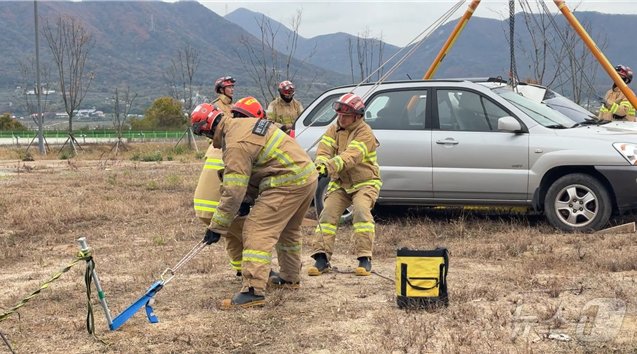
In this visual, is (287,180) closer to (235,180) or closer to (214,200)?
(235,180)

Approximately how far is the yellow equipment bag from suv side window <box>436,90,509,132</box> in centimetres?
346

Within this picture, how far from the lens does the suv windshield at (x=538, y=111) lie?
8.59 m

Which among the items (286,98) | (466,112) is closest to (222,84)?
(286,98)

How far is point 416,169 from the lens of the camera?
28.9 feet

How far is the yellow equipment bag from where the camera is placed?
5.50m

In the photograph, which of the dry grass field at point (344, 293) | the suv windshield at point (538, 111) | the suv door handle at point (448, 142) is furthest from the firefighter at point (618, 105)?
the suv door handle at point (448, 142)

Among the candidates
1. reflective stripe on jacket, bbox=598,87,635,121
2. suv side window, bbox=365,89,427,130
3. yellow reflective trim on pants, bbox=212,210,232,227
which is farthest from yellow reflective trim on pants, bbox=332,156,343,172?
reflective stripe on jacket, bbox=598,87,635,121

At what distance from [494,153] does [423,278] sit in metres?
3.37

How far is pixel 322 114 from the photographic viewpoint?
9578 mm

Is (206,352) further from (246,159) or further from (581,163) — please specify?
(581,163)

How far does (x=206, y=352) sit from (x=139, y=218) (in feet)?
18.6

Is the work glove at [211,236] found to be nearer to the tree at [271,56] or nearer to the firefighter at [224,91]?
the firefighter at [224,91]

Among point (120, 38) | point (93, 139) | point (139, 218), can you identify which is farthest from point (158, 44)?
point (139, 218)

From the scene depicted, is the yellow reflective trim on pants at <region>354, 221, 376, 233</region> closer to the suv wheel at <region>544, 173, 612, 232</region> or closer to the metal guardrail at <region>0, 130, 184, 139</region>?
the suv wheel at <region>544, 173, 612, 232</region>
